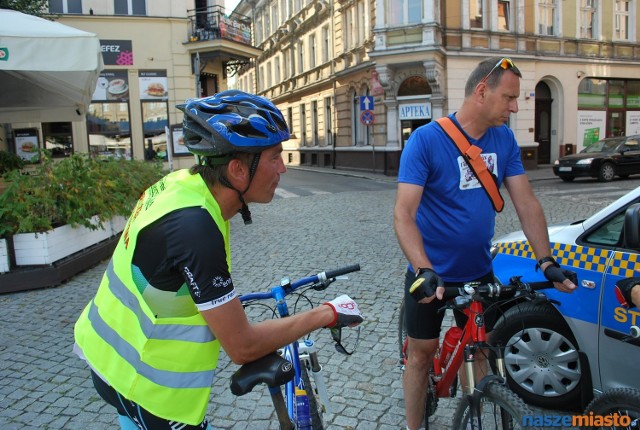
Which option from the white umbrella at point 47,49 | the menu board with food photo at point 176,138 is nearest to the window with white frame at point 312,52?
the menu board with food photo at point 176,138

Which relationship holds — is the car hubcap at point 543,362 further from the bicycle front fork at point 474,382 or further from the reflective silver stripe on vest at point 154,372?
the reflective silver stripe on vest at point 154,372

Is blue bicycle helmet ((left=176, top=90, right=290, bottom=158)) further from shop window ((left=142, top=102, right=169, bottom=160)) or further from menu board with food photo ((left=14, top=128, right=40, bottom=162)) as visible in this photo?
shop window ((left=142, top=102, right=169, bottom=160))

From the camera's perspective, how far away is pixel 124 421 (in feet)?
5.60

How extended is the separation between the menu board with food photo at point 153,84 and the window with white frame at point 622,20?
21157 millimetres

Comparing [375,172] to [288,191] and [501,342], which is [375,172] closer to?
[288,191]

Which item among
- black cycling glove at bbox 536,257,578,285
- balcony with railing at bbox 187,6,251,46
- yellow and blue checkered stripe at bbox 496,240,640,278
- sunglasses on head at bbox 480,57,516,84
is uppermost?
balcony with railing at bbox 187,6,251,46

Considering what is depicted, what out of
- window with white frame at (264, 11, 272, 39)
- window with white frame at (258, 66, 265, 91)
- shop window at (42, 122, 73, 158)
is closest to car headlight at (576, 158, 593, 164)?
shop window at (42, 122, 73, 158)

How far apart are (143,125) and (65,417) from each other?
1608 centimetres

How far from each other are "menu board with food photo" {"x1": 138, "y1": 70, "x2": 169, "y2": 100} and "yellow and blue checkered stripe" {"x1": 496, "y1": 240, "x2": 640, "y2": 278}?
1690cm

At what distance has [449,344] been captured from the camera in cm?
274

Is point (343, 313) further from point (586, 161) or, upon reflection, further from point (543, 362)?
point (586, 161)

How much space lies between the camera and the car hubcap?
321cm

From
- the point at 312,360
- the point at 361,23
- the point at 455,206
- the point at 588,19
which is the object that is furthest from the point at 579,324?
the point at 588,19

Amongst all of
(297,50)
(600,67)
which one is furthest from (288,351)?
(297,50)
